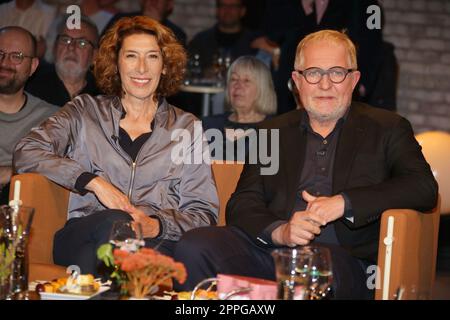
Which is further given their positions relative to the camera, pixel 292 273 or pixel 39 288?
pixel 39 288

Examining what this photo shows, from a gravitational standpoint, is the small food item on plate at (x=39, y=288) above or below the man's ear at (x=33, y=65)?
below

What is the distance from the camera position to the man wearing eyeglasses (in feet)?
11.8

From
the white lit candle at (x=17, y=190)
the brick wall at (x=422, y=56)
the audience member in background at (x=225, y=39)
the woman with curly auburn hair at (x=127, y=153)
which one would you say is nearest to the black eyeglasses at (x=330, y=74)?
the woman with curly auburn hair at (x=127, y=153)

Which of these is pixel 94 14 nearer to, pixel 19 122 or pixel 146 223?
pixel 19 122

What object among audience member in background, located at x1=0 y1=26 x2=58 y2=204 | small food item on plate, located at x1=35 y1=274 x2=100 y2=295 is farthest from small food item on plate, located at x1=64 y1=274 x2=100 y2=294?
audience member in background, located at x1=0 y1=26 x2=58 y2=204

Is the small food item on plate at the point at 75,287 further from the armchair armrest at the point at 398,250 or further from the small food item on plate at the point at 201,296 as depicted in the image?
the armchair armrest at the point at 398,250

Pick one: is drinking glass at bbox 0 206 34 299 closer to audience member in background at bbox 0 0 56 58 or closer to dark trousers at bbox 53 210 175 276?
dark trousers at bbox 53 210 175 276

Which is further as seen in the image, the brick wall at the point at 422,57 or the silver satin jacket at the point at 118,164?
the brick wall at the point at 422,57

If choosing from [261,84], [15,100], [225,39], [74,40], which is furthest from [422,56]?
[15,100]

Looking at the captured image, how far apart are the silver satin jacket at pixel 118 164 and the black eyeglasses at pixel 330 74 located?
55 cm

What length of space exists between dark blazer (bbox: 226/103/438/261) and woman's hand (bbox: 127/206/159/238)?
31cm

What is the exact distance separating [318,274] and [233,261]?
79 centimetres

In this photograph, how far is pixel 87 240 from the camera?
149 inches

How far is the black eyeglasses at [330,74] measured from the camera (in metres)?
3.87
